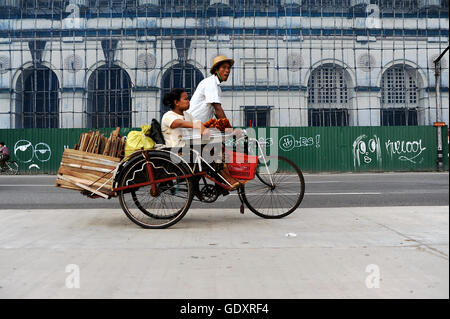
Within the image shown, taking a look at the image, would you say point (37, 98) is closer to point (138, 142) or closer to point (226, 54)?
point (226, 54)

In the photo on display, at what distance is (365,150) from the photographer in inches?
930

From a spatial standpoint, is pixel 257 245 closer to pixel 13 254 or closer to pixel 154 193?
pixel 154 193

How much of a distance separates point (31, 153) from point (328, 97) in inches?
765

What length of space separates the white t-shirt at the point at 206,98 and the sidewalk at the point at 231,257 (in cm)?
141

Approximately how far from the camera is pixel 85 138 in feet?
18.8

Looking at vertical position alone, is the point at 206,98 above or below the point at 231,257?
above

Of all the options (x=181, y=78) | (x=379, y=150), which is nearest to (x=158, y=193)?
(x=379, y=150)

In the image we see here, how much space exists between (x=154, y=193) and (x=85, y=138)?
45.4 inches

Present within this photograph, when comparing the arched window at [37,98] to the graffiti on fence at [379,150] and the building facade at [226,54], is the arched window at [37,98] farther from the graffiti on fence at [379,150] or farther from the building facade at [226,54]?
the graffiti on fence at [379,150]

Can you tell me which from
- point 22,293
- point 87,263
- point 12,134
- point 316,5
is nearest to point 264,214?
point 87,263

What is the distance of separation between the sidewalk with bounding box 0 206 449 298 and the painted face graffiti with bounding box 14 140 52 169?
18.7 meters

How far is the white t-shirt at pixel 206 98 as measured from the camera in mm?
5637

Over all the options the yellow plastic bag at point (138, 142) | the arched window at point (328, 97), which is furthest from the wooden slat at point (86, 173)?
the arched window at point (328, 97)

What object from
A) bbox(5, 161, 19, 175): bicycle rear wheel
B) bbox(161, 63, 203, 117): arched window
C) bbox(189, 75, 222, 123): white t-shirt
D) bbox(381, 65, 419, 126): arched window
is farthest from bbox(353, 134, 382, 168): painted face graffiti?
bbox(189, 75, 222, 123): white t-shirt
